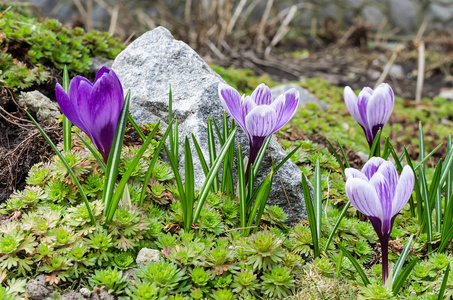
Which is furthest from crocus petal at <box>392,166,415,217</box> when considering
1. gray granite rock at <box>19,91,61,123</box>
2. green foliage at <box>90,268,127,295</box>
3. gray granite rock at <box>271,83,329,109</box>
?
gray granite rock at <box>271,83,329,109</box>

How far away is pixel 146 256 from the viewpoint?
1506 millimetres

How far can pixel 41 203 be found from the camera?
66.4 inches

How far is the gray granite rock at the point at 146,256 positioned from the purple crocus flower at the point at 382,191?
73 cm

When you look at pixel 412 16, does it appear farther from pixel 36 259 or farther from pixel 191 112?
pixel 36 259

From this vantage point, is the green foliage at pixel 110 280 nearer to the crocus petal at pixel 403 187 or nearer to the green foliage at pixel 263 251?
the green foliage at pixel 263 251

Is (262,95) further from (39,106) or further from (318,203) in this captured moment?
(39,106)

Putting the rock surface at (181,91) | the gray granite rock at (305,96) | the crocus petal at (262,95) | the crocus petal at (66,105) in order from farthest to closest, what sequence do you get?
the gray granite rock at (305,96) < the rock surface at (181,91) < the crocus petal at (262,95) < the crocus petal at (66,105)

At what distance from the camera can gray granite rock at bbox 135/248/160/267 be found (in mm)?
1499

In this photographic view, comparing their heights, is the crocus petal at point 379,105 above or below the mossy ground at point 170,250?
above

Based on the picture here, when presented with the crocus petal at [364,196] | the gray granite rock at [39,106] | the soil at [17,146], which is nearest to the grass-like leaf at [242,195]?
the crocus petal at [364,196]

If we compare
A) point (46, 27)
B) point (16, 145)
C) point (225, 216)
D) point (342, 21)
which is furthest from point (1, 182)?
point (342, 21)

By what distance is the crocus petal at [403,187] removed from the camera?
1271 mm

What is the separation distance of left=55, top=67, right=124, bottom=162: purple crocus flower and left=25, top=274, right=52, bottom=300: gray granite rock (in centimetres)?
54

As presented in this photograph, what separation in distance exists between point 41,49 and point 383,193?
2.38 meters
